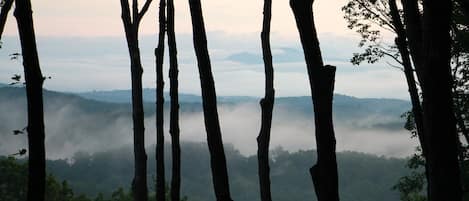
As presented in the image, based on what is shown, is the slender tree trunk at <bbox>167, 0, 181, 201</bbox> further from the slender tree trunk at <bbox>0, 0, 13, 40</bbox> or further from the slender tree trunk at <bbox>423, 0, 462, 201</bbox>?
the slender tree trunk at <bbox>423, 0, 462, 201</bbox>

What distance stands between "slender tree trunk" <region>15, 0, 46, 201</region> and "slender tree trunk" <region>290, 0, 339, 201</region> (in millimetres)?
3853

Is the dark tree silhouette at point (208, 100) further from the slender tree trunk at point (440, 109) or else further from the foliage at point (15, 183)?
the foliage at point (15, 183)

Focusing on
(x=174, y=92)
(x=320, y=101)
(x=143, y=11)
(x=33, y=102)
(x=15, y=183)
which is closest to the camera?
(x=320, y=101)

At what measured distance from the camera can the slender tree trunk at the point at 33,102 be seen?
8953 millimetres

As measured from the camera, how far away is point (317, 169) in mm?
7797

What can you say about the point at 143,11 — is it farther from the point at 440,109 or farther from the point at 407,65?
the point at 440,109

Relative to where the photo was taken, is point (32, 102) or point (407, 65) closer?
point (32, 102)

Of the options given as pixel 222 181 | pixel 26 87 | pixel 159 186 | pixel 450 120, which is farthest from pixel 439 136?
pixel 159 186

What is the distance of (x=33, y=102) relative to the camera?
921 cm

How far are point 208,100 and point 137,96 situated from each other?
18.3ft

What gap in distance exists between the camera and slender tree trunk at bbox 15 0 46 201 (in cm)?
895

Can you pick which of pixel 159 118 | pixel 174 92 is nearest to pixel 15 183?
pixel 159 118

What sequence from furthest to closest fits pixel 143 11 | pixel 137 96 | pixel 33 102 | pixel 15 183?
pixel 15 183
pixel 143 11
pixel 137 96
pixel 33 102

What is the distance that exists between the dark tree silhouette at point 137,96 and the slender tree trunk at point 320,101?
801cm
